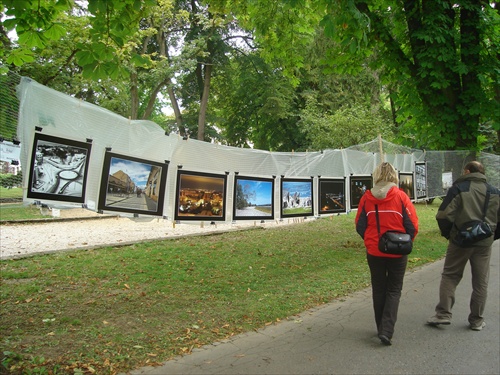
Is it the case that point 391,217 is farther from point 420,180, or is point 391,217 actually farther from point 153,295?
point 420,180

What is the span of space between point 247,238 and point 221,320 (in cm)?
604

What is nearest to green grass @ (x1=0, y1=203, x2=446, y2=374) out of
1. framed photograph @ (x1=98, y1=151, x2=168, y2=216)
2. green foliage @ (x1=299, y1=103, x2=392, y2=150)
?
framed photograph @ (x1=98, y1=151, x2=168, y2=216)

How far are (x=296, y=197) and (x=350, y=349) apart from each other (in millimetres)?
4085

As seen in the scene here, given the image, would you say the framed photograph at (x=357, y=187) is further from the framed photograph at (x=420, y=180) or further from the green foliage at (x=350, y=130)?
the green foliage at (x=350, y=130)

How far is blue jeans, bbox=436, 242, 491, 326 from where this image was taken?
4.31 metres

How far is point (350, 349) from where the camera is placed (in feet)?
12.4

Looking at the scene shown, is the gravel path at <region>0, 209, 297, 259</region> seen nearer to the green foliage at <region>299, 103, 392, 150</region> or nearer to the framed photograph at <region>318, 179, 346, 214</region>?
the framed photograph at <region>318, 179, 346, 214</region>

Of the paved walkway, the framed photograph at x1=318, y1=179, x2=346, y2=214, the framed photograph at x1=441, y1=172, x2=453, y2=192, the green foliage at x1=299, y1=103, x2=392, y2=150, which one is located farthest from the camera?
the green foliage at x1=299, y1=103, x2=392, y2=150

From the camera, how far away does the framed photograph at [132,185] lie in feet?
15.3

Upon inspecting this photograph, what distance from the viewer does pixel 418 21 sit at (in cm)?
778

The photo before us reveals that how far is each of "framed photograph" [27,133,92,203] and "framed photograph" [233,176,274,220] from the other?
111 inches

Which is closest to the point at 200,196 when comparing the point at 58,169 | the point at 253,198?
the point at 253,198

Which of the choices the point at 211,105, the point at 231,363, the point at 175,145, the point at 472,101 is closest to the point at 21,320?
the point at 231,363

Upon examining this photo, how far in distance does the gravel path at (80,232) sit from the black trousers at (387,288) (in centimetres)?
398
